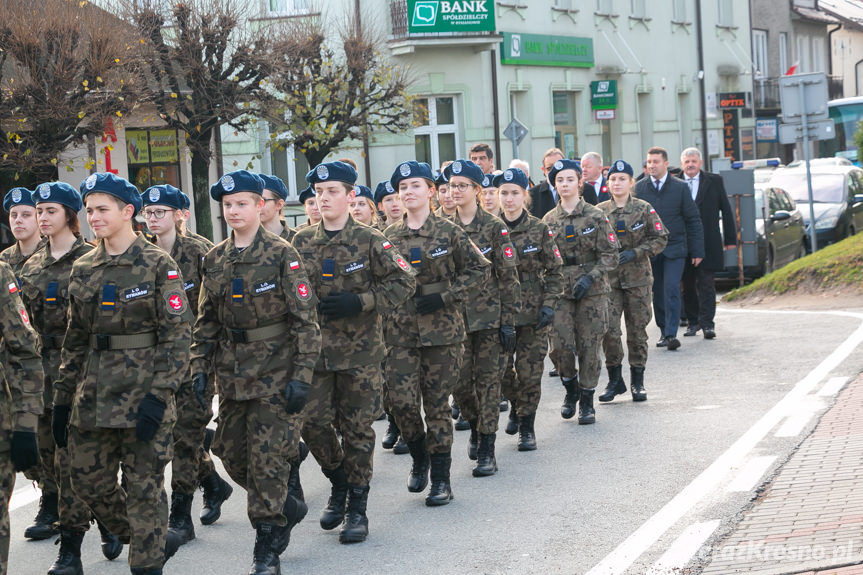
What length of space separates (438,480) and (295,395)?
6.26 feet

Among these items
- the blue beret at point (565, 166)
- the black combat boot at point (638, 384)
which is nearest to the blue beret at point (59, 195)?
the blue beret at point (565, 166)

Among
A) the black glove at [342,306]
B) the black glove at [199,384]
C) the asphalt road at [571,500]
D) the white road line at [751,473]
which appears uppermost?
the black glove at [342,306]

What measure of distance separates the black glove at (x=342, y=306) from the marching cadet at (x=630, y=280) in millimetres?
4196

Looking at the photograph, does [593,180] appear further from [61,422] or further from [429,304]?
[61,422]

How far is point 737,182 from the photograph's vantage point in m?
18.0

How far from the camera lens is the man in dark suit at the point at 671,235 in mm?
14000

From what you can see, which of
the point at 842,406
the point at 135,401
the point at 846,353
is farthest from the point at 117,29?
the point at 135,401

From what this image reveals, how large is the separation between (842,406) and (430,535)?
4293mm

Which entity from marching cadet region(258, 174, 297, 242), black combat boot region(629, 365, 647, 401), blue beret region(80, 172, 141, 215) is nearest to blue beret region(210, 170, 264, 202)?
blue beret region(80, 172, 141, 215)

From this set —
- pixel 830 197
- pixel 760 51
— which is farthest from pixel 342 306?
pixel 760 51

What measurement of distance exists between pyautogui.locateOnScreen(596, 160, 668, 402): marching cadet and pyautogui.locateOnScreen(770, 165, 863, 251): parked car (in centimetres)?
1272

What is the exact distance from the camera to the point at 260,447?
6031mm

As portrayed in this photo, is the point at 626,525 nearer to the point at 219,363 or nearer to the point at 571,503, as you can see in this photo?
the point at 571,503

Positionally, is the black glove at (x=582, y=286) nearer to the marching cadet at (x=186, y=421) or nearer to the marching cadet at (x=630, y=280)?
the marching cadet at (x=630, y=280)
